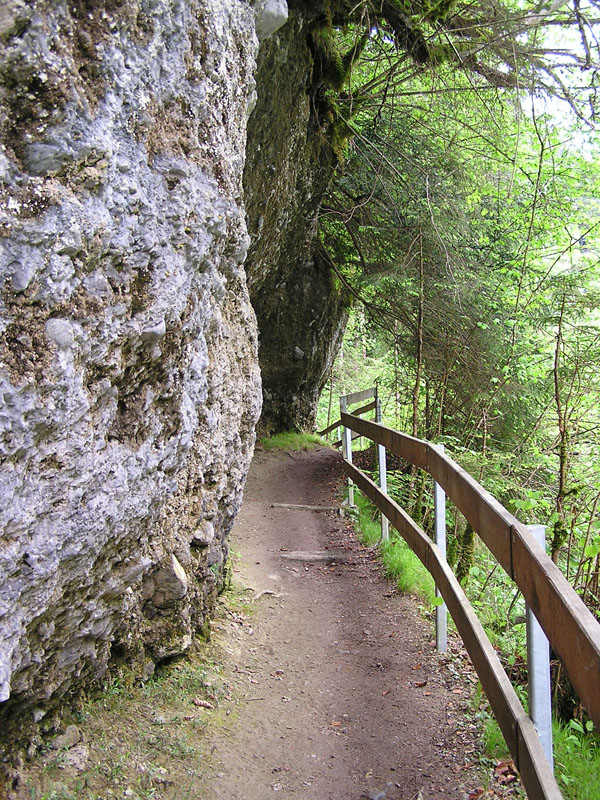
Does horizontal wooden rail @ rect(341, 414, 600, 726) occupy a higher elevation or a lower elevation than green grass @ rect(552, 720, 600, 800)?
higher

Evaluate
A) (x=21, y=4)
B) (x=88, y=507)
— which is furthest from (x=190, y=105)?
(x=88, y=507)

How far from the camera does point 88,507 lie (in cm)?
275

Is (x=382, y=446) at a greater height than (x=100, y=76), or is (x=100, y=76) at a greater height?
(x=100, y=76)

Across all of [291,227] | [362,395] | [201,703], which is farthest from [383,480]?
[291,227]

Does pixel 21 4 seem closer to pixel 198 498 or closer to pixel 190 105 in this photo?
pixel 190 105

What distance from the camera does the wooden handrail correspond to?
2143mm

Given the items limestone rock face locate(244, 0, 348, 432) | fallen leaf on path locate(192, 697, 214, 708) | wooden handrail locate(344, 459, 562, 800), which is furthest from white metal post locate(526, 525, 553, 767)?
limestone rock face locate(244, 0, 348, 432)

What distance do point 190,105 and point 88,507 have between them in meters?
2.16

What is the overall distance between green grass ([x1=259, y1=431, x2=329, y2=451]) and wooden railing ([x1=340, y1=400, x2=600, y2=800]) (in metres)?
9.08

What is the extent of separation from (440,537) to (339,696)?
1.23 meters

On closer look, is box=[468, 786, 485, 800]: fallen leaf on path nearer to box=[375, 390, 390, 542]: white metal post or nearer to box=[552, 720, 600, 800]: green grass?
box=[552, 720, 600, 800]: green grass

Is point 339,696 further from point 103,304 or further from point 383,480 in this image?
point 103,304

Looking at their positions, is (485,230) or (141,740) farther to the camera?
(485,230)

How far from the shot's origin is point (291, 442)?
13.7 meters
